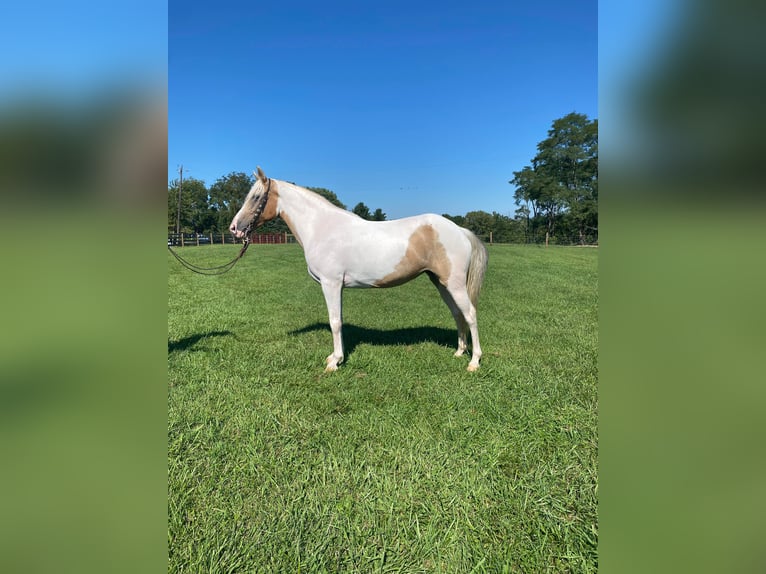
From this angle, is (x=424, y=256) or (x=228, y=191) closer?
(x=424, y=256)

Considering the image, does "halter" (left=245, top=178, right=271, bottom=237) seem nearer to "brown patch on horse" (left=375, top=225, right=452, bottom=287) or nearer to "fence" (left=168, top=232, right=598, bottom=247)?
"brown patch on horse" (left=375, top=225, right=452, bottom=287)

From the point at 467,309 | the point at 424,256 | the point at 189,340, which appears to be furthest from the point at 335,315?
the point at 189,340

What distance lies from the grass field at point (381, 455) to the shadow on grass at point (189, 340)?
0.06 meters

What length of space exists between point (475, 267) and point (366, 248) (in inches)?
55.1

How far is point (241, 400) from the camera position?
10.9ft

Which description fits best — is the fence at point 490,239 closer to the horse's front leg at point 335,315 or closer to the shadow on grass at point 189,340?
the shadow on grass at point 189,340

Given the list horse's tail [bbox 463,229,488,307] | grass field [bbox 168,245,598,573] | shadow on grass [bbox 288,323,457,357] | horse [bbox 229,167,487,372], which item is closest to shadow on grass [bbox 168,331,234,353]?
grass field [bbox 168,245,598,573]

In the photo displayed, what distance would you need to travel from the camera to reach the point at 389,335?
19.0ft

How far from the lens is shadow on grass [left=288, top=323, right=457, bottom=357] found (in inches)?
210

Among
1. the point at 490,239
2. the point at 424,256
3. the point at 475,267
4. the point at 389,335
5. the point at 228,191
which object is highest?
the point at 228,191

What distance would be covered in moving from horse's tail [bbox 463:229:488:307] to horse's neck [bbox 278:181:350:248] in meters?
1.67

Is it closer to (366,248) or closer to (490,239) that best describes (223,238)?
(490,239)

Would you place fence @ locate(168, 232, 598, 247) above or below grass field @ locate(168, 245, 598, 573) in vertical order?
above
